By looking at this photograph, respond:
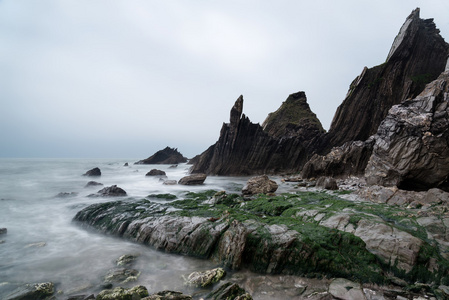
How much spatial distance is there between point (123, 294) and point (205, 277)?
181 cm

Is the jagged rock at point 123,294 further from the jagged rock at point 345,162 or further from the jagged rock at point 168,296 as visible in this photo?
the jagged rock at point 345,162

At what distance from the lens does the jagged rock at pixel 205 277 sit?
503 centimetres

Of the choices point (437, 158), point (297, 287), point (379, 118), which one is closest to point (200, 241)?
point (297, 287)

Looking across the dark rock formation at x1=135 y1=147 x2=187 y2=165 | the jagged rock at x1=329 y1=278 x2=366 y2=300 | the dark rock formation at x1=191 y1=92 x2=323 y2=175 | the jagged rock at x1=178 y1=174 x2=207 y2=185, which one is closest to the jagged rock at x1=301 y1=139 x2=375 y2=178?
the dark rock formation at x1=191 y1=92 x2=323 y2=175

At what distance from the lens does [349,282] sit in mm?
4703

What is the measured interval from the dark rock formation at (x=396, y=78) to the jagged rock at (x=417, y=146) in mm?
18533

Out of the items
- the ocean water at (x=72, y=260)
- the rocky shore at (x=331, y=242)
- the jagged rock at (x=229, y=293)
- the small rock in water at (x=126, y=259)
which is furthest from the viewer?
the small rock in water at (x=126, y=259)

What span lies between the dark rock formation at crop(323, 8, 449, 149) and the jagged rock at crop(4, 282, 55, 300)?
35802 millimetres

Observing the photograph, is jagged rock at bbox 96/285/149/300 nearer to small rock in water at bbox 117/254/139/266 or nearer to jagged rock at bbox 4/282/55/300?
jagged rock at bbox 4/282/55/300

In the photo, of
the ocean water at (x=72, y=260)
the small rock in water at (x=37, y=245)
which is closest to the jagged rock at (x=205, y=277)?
the ocean water at (x=72, y=260)

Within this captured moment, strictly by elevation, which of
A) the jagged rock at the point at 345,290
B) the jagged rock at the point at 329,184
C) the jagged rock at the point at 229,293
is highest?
the jagged rock at the point at 329,184

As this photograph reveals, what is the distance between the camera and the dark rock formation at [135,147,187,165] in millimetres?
81375

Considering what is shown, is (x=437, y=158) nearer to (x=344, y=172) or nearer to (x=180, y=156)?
(x=344, y=172)

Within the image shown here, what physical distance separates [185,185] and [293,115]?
35503 millimetres
